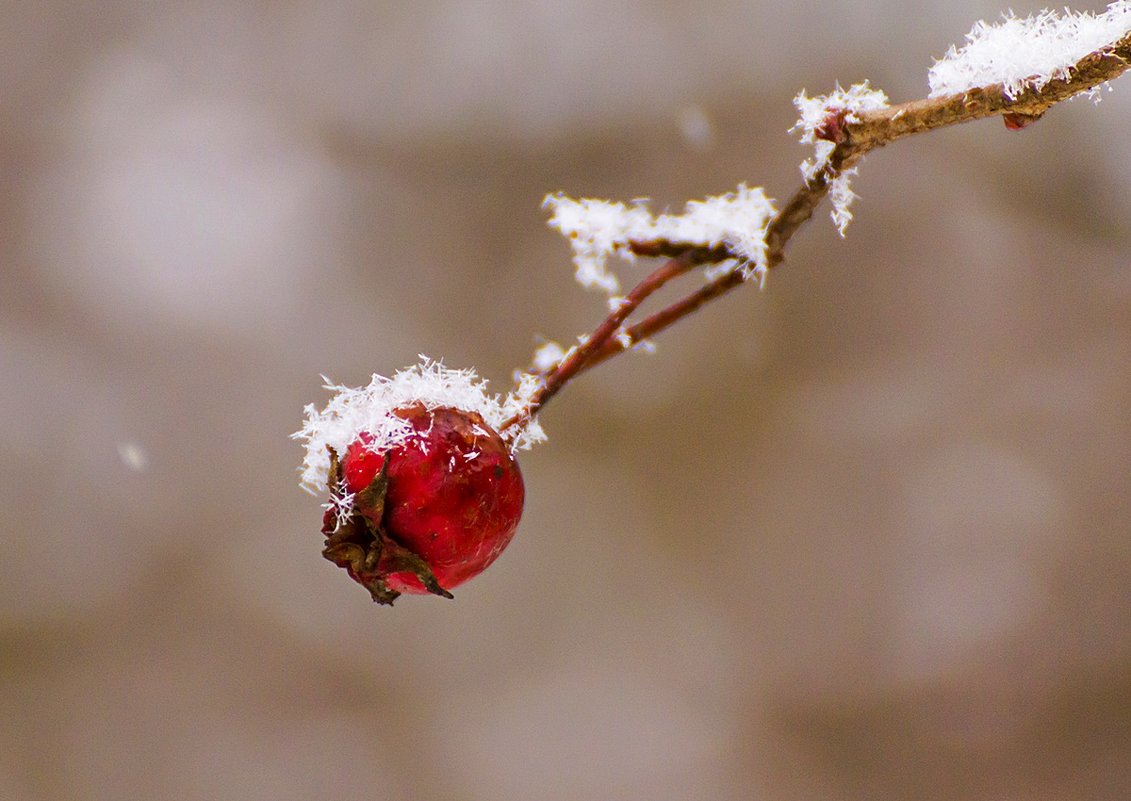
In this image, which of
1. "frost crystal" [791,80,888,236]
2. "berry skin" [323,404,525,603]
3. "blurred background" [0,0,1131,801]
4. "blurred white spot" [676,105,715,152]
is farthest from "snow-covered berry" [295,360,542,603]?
"blurred white spot" [676,105,715,152]

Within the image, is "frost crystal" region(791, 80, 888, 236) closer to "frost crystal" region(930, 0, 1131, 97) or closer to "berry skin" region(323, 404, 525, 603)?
"frost crystal" region(930, 0, 1131, 97)

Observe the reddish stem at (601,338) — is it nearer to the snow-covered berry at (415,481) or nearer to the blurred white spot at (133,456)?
the snow-covered berry at (415,481)

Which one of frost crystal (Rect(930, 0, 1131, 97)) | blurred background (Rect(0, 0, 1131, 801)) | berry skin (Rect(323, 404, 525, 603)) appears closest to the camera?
frost crystal (Rect(930, 0, 1131, 97))

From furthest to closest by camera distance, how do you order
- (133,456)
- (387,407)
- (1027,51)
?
(133,456) → (387,407) → (1027,51)

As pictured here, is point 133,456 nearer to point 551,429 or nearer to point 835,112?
point 551,429

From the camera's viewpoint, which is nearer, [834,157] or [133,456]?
[834,157]

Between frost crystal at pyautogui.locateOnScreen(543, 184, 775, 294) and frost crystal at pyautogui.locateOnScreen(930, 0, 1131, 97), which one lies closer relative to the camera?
frost crystal at pyautogui.locateOnScreen(930, 0, 1131, 97)

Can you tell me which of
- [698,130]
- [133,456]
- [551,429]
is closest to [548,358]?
[551,429]

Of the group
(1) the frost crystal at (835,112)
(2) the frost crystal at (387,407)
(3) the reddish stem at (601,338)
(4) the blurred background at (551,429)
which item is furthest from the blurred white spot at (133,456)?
(1) the frost crystal at (835,112)
